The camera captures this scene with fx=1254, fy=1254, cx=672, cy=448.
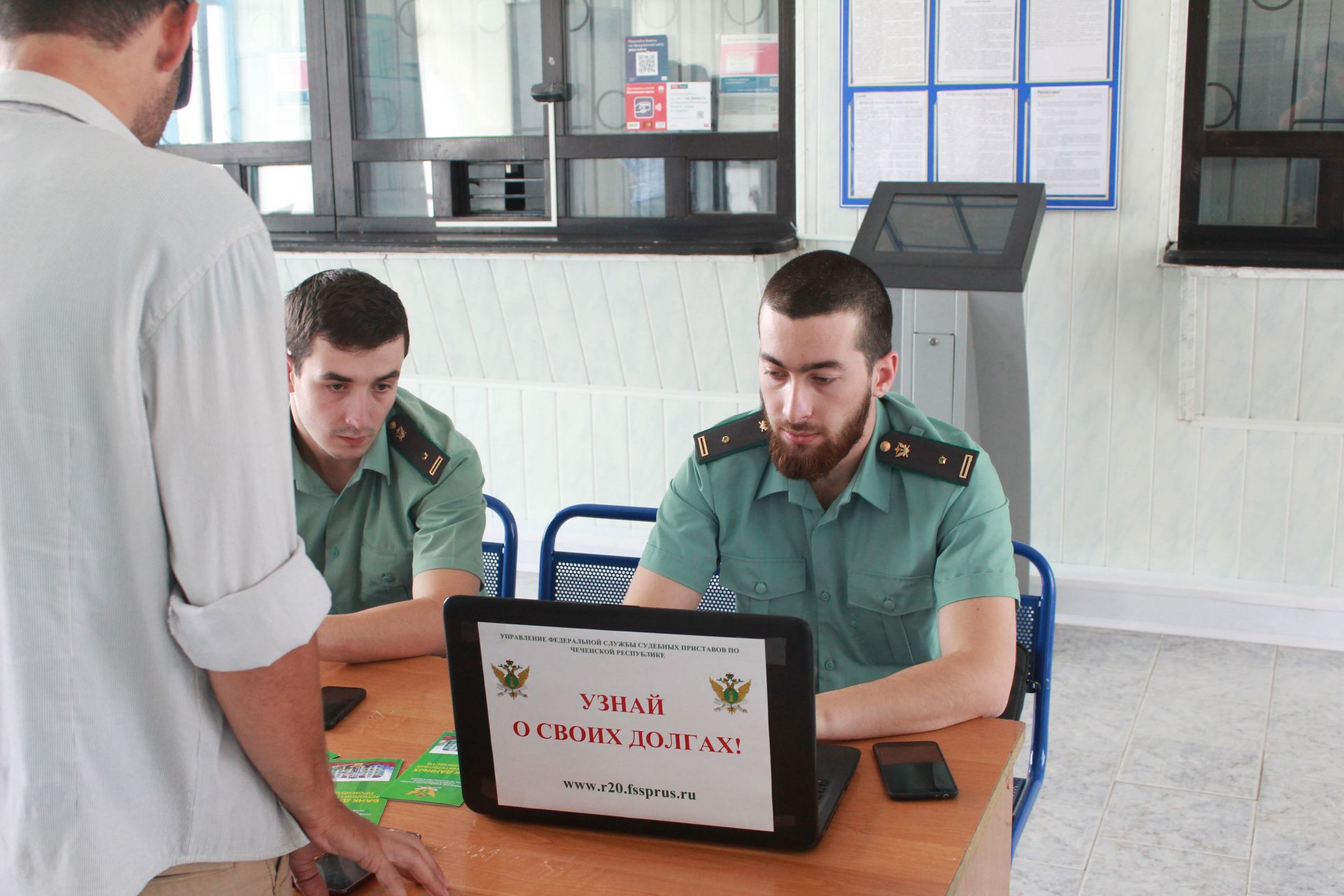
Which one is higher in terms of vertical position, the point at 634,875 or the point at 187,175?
the point at 187,175

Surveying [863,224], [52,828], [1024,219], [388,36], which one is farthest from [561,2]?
[52,828]

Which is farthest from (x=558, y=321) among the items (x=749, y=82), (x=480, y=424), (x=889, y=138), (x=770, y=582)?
(x=770, y=582)

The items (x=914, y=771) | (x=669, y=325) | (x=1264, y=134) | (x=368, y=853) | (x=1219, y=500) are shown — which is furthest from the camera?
(x=669, y=325)

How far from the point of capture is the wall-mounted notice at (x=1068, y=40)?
353cm

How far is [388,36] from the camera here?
4.36 metres

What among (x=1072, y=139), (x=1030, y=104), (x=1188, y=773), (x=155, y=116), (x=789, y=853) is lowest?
(x=1188, y=773)

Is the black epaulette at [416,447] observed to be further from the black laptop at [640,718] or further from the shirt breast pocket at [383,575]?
the black laptop at [640,718]

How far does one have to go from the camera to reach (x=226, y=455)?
0.96 metres

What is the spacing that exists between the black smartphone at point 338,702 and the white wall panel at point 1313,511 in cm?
299

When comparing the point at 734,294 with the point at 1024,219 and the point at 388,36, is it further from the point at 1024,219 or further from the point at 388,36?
the point at 388,36

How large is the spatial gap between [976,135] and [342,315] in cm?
231

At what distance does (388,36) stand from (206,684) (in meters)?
3.77

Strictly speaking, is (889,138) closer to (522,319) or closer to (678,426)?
(678,426)

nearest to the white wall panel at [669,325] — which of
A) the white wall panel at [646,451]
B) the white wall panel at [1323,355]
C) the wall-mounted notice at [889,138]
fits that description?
the white wall panel at [646,451]
